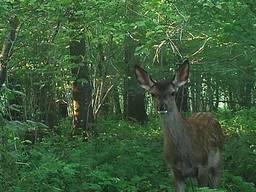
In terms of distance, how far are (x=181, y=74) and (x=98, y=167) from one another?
7.73 ft

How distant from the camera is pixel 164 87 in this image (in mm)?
8562

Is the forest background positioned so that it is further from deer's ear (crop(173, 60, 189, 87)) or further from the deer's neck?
deer's ear (crop(173, 60, 189, 87))

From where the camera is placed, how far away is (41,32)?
11484 millimetres

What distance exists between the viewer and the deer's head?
8.44 metres

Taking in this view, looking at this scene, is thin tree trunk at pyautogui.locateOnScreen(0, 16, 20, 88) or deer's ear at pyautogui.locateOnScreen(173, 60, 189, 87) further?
deer's ear at pyautogui.locateOnScreen(173, 60, 189, 87)

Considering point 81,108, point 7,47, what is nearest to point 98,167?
point 7,47

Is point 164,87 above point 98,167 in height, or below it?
above

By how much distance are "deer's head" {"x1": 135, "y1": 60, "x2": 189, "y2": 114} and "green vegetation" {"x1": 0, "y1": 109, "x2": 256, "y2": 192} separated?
1238 millimetres

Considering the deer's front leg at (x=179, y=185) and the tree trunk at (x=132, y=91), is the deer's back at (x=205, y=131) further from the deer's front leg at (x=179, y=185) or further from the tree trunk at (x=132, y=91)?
the tree trunk at (x=132, y=91)

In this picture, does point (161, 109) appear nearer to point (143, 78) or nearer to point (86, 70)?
point (143, 78)

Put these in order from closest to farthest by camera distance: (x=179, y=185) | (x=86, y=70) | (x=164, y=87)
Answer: (x=164, y=87) < (x=179, y=185) < (x=86, y=70)

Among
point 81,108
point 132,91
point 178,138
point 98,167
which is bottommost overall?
point 98,167

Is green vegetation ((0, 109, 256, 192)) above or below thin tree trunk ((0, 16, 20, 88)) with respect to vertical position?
below

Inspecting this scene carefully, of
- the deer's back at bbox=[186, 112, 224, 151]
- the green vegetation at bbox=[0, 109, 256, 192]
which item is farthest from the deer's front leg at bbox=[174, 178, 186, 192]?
the deer's back at bbox=[186, 112, 224, 151]
